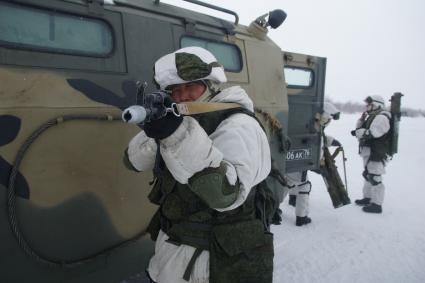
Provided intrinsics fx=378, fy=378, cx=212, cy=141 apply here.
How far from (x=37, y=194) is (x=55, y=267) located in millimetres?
407

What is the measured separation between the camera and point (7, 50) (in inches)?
71.5

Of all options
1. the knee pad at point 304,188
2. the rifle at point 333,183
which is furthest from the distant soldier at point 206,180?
the rifle at point 333,183

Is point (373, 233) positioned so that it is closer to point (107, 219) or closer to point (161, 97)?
point (107, 219)

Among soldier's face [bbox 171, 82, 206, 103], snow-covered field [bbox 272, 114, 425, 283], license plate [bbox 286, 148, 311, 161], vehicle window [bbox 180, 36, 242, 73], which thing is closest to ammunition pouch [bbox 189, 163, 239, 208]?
soldier's face [bbox 171, 82, 206, 103]

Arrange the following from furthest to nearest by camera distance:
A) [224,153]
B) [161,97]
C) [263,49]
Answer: [263,49], [224,153], [161,97]

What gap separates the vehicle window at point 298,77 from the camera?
4250mm

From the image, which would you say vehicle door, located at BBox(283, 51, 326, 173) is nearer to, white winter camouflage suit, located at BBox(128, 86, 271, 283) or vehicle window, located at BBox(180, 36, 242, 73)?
vehicle window, located at BBox(180, 36, 242, 73)

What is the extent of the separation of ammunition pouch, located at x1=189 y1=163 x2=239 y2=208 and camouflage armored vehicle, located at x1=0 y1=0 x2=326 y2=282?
3.21 ft

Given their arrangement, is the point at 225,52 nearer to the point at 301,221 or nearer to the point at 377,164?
the point at 301,221

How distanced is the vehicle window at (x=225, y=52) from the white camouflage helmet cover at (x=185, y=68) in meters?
1.41

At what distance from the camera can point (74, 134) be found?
2.01m

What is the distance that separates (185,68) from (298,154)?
10.3 ft

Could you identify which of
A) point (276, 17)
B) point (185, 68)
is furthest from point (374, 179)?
point (185, 68)

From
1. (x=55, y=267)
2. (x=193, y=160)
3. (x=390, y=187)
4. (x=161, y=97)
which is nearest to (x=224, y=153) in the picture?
(x=193, y=160)
